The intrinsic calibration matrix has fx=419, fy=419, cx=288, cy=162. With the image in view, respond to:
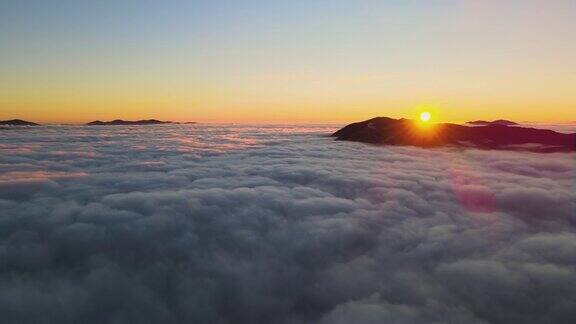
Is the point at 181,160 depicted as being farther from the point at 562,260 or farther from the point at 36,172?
the point at 562,260

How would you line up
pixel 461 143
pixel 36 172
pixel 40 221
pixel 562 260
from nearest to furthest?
1. pixel 562 260
2. pixel 40 221
3. pixel 36 172
4. pixel 461 143

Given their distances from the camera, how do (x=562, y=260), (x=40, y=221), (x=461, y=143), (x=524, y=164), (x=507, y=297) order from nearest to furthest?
(x=507, y=297), (x=562, y=260), (x=40, y=221), (x=524, y=164), (x=461, y=143)

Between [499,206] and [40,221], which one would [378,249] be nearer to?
[499,206]

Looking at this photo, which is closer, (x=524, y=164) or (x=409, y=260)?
(x=409, y=260)

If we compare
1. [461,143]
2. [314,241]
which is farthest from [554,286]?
[461,143]

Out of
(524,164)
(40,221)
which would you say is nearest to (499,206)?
(524,164)

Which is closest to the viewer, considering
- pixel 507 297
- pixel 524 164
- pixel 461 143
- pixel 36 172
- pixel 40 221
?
pixel 507 297
